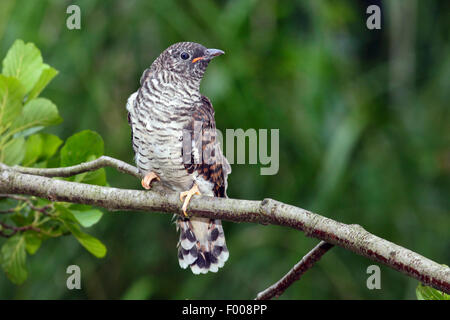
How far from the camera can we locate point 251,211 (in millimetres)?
685

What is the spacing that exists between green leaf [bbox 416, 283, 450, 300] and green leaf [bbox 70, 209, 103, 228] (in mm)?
487

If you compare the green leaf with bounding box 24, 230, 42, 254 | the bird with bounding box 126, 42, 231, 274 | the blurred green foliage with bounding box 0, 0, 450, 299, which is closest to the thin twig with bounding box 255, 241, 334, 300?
the bird with bounding box 126, 42, 231, 274

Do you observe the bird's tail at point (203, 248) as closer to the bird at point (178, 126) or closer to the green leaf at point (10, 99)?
the bird at point (178, 126)

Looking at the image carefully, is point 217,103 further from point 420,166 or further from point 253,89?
point 420,166

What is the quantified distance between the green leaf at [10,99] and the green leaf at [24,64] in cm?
4

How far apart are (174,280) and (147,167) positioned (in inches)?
38.4

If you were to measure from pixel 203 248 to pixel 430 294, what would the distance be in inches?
18.3

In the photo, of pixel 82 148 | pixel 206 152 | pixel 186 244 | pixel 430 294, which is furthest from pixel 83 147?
pixel 430 294

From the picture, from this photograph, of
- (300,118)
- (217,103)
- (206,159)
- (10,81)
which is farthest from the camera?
(300,118)

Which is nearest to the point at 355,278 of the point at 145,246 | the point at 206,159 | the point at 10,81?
the point at 145,246

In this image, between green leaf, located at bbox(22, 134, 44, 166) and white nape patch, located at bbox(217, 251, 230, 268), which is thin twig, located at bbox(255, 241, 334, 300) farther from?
green leaf, located at bbox(22, 134, 44, 166)

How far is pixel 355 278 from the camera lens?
72.6 inches

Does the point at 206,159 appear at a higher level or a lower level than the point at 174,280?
higher

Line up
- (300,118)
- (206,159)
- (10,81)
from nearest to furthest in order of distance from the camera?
(10,81), (206,159), (300,118)
